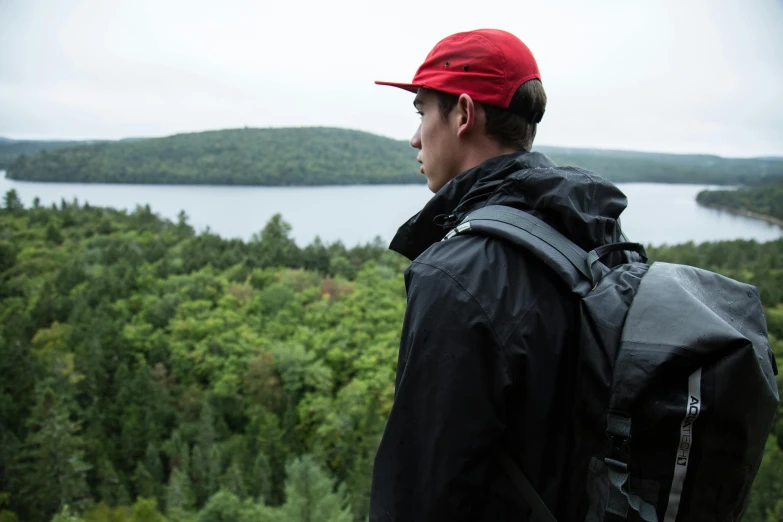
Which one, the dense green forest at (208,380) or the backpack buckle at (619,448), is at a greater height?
the backpack buckle at (619,448)

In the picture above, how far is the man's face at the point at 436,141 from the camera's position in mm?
1770

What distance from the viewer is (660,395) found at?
1240 mm

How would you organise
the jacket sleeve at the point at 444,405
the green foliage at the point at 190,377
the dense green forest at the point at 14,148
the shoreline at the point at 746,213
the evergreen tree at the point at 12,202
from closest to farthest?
1. the jacket sleeve at the point at 444,405
2. the green foliage at the point at 190,377
3. the shoreline at the point at 746,213
4. the evergreen tree at the point at 12,202
5. the dense green forest at the point at 14,148

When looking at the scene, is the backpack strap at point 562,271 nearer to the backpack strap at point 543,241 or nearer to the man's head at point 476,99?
the backpack strap at point 543,241

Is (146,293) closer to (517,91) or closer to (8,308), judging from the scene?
(8,308)

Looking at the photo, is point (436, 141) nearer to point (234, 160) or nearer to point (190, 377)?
point (190, 377)

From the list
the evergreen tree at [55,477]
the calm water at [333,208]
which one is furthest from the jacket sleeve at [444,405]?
the calm water at [333,208]

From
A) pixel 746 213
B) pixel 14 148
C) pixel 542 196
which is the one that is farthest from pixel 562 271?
pixel 14 148

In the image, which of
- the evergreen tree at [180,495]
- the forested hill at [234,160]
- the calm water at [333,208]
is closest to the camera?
the evergreen tree at [180,495]

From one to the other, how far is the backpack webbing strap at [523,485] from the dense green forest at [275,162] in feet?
244

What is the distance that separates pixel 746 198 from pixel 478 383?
249 feet

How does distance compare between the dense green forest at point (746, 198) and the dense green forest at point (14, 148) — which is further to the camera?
the dense green forest at point (14, 148)

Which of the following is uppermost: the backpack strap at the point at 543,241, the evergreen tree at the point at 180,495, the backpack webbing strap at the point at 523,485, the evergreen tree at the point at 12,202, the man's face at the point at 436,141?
the man's face at the point at 436,141

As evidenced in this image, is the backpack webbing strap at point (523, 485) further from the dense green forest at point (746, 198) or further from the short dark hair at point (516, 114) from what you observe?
the dense green forest at point (746, 198)
